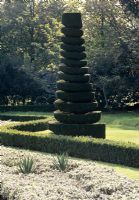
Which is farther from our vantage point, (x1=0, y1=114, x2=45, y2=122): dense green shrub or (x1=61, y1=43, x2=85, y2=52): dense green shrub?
(x1=0, y1=114, x2=45, y2=122): dense green shrub

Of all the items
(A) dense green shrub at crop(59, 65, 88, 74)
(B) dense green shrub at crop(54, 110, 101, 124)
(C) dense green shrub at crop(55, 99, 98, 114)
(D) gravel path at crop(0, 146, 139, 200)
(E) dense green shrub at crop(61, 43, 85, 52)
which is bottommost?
(D) gravel path at crop(0, 146, 139, 200)

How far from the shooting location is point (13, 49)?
55.9 metres

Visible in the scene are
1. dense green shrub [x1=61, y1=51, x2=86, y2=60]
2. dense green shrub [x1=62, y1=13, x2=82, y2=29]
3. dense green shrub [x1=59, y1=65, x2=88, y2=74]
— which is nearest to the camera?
dense green shrub [x1=59, y1=65, x2=88, y2=74]

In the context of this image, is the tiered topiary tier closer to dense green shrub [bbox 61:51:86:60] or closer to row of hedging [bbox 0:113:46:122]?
dense green shrub [bbox 61:51:86:60]

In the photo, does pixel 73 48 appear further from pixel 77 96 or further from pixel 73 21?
pixel 77 96

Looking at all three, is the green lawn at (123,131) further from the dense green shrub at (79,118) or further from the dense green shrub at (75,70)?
the dense green shrub at (75,70)

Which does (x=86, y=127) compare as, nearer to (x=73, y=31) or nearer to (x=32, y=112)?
(x=73, y=31)

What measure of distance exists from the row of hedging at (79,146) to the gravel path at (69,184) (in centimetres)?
321

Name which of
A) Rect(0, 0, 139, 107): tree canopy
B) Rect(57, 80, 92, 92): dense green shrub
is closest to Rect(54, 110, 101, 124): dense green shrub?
Rect(57, 80, 92, 92): dense green shrub

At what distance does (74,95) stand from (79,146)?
206 inches

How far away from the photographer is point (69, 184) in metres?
13.5

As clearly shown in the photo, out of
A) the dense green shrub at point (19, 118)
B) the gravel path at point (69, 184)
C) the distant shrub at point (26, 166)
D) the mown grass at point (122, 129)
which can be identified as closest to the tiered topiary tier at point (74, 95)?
the mown grass at point (122, 129)

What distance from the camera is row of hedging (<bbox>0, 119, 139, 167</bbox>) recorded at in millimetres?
19125

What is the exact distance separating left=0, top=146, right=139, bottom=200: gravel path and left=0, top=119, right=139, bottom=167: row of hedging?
3212mm
